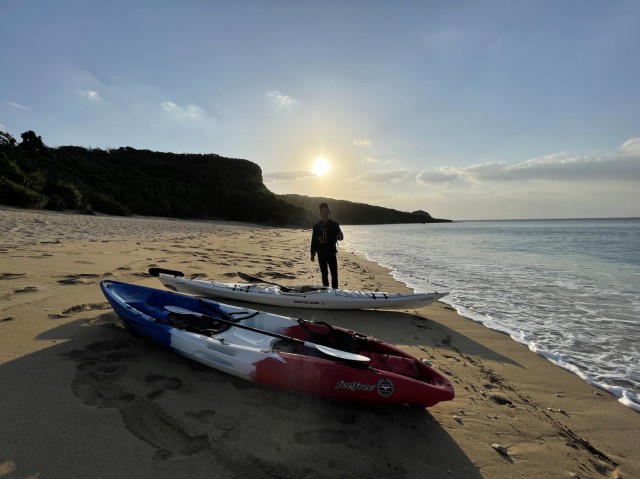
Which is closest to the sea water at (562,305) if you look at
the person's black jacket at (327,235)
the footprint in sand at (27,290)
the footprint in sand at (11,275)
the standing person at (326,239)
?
the standing person at (326,239)

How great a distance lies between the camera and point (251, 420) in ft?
8.56

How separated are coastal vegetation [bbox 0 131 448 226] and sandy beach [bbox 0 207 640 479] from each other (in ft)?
67.0

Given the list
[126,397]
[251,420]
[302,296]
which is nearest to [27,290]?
[126,397]

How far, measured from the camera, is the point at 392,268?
12430mm

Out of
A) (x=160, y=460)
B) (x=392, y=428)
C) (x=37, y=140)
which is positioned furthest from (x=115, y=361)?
(x=37, y=140)

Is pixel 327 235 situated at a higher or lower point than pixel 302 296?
higher

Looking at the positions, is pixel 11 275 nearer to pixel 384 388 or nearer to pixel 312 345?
pixel 312 345

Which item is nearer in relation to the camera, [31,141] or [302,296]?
[302,296]

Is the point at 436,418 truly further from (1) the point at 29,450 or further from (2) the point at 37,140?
(2) the point at 37,140

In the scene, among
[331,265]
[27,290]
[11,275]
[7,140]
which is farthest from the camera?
[7,140]

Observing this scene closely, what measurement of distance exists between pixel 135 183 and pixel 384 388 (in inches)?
1570

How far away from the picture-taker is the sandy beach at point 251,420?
84.9 inches

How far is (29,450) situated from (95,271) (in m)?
5.44

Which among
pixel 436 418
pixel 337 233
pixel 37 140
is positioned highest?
pixel 37 140
